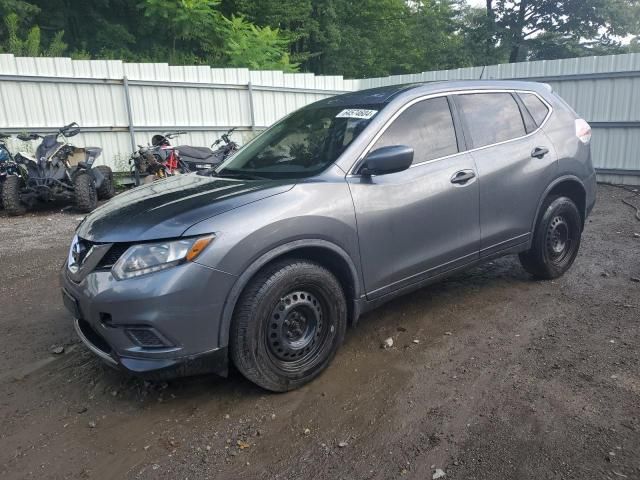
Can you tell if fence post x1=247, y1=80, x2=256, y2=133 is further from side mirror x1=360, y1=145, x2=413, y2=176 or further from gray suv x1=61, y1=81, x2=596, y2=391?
side mirror x1=360, y1=145, x2=413, y2=176

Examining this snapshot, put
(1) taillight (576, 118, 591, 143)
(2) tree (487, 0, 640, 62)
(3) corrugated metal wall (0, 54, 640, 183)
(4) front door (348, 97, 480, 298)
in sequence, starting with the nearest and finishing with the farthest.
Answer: (4) front door (348, 97, 480, 298)
(1) taillight (576, 118, 591, 143)
(3) corrugated metal wall (0, 54, 640, 183)
(2) tree (487, 0, 640, 62)

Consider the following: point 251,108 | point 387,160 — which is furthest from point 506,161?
point 251,108

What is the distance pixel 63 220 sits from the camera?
796 centimetres

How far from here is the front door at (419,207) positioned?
313 cm

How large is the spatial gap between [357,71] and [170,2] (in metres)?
12.9

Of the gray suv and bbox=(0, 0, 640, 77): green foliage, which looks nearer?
the gray suv

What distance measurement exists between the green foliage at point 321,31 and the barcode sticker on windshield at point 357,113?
1395 centimetres

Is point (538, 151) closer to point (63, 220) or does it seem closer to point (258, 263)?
point (258, 263)

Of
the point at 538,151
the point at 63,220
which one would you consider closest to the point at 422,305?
the point at 538,151

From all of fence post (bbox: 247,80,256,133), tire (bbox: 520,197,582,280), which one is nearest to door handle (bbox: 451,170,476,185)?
tire (bbox: 520,197,582,280)

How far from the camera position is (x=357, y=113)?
3457mm

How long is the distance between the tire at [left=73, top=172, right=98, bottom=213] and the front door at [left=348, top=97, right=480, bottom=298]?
6495 mm

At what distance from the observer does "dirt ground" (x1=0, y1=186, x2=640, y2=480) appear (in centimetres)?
234

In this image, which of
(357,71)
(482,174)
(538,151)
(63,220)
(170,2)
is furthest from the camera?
(357,71)
